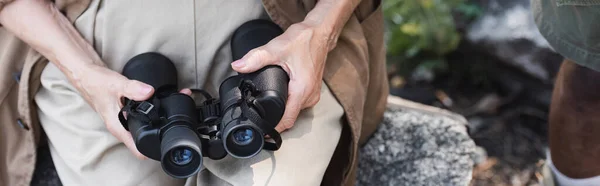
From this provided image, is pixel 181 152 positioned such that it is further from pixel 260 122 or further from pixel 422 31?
pixel 422 31

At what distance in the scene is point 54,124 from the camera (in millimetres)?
1912

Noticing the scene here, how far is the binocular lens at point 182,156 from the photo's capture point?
5.00 ft

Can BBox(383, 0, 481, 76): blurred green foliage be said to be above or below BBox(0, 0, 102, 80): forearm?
below

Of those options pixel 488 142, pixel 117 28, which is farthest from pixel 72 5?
pixel 488 142

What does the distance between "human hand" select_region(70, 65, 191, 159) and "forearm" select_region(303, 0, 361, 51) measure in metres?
0.31

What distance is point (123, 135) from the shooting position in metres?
1.72

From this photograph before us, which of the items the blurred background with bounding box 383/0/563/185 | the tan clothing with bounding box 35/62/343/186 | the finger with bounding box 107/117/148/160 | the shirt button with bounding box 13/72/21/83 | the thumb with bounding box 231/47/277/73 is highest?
the thumb with bounding box 231/47/277/73

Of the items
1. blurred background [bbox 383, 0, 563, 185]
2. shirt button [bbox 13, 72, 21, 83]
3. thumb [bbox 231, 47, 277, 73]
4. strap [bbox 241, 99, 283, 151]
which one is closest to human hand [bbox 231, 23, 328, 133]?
thumb [bbox 231, 47, 277, 73]

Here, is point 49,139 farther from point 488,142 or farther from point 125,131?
point 488,142

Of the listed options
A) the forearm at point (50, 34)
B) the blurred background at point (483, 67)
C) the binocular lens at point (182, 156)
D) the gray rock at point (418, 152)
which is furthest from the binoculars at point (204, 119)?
the blurred background at point (483, 67)

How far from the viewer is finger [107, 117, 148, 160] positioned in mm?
1706

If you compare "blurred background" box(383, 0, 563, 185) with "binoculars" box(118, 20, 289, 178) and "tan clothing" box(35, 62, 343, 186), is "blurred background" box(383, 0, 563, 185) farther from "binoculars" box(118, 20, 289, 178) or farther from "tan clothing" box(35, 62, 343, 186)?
"binoculars" box(118, 20, 289, 178)

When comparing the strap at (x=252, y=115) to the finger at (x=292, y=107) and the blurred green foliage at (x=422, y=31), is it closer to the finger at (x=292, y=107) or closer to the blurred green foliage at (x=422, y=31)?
the finger at (x=292, y=107)

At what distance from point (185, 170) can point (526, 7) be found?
2000 millimetres
